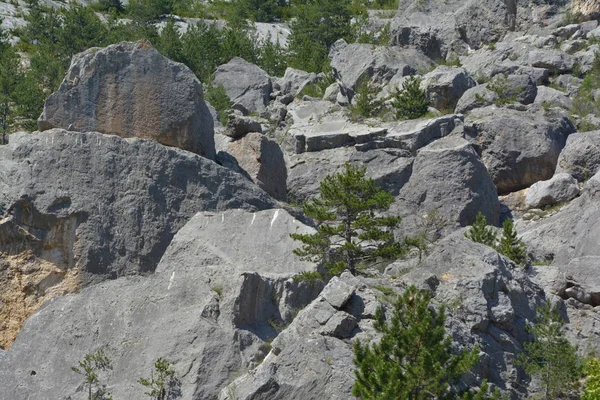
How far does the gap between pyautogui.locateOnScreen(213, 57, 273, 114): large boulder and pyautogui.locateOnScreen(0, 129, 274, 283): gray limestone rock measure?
1576cm

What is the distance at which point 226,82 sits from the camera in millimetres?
46625

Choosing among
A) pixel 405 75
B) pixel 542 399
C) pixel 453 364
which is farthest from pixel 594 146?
pixel 453 364

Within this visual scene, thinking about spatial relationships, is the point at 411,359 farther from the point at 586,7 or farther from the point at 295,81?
the point at 586,7

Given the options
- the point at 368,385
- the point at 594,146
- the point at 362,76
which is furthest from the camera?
the point at 362,76

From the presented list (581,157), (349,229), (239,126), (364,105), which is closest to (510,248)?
(349,229)

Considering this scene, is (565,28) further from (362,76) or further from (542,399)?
(542,399)

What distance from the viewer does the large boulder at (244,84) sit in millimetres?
44062

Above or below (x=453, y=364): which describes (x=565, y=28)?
above

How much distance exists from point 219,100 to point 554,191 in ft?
55.5

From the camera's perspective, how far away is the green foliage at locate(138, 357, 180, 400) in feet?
63.5

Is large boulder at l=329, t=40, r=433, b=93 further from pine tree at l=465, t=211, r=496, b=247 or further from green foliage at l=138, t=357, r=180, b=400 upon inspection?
green foliage at l=138, t=357, r=180, b=400

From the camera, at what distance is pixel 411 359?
16609 millimetres

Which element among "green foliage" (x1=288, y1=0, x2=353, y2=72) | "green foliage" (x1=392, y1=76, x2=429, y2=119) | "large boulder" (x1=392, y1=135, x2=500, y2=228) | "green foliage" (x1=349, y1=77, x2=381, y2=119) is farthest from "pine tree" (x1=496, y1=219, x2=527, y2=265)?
"green foliage" (x1=288, y1=0, x2=353, y2=72)

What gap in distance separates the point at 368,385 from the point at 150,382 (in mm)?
5522
